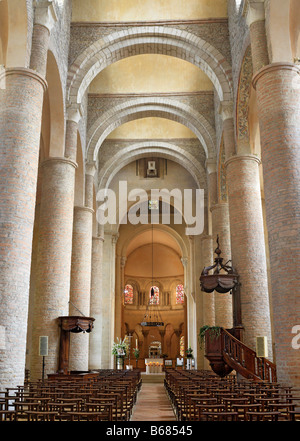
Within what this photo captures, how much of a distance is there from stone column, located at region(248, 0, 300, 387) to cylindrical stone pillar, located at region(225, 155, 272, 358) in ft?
11.2

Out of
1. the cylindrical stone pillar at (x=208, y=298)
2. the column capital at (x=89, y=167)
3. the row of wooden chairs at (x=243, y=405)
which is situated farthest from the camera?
the cylindrical stone pillar at (x=208, y=298)

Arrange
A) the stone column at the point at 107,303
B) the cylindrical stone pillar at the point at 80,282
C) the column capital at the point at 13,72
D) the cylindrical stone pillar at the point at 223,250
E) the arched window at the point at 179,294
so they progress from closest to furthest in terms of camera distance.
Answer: the column capital at the point at 13,72, the cylindrical stone pillar at the point at 80,282, the cylindrical stone pillar at the point at 223,250, the stone column at the point at 107,303, the arched window at the point at 179,294

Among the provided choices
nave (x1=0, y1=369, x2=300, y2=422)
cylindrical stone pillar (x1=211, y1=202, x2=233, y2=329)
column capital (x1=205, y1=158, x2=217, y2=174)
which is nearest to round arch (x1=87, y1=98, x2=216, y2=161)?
column capital (x1=205, y1=158, x2=217, y2=174)

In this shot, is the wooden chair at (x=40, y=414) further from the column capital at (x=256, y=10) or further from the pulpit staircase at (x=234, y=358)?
the column capital at (x=256, y=10)

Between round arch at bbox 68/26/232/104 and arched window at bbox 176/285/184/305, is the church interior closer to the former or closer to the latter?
round arch at bbox 68/26/232/104

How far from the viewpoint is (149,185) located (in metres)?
27.7

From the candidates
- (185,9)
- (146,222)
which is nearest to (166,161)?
(146,222)

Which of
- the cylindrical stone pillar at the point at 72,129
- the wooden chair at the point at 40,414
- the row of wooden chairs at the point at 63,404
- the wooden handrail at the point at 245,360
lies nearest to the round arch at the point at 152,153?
the cylindrical stone pillar at the point at 72,129

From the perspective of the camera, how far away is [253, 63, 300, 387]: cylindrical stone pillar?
341 inches

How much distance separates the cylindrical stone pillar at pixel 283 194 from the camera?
8656 millimetres

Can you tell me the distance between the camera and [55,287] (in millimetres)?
12953

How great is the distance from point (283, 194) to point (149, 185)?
18696 millimetres

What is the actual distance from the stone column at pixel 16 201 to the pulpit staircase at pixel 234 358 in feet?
18.4

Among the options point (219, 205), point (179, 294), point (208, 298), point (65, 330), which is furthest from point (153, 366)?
point (65, 330)
